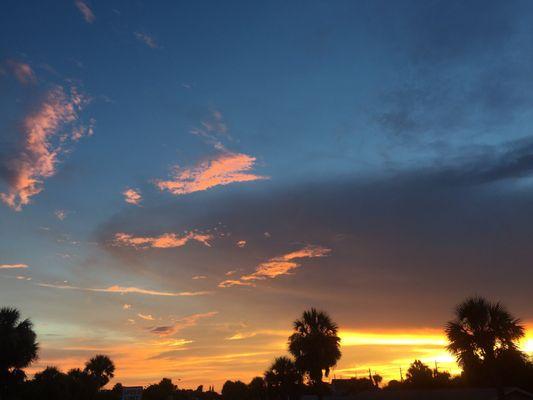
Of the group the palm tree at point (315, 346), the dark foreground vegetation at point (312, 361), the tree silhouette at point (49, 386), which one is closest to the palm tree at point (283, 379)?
the dark foreground vegetation at point (312, 361)

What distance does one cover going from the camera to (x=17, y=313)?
41906mm

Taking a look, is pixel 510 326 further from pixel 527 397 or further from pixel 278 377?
pixel 278 377

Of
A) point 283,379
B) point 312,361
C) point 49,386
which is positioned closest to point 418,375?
point 283,379

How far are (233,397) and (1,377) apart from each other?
170 m

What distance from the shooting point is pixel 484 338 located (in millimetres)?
27656

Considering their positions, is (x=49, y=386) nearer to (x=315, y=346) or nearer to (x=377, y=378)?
(x=315, y=346)

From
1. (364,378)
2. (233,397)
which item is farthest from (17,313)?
(233,397)

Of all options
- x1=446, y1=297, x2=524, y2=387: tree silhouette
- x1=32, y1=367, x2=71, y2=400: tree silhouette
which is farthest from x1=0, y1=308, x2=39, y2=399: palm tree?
x1=446, y1=297, x2=524, y2=387: tree silhouette

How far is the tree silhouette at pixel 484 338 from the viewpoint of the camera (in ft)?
89.3

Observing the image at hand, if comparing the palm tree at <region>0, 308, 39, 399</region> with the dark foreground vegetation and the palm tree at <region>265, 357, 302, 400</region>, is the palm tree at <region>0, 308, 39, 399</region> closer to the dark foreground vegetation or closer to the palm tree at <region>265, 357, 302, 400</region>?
the dark foreground vegetation

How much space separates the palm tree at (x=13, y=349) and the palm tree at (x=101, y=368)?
1637 inches

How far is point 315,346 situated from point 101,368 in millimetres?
51674

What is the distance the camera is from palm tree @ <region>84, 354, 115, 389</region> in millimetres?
79062

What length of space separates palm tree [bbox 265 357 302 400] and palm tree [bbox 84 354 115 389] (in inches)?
1255
